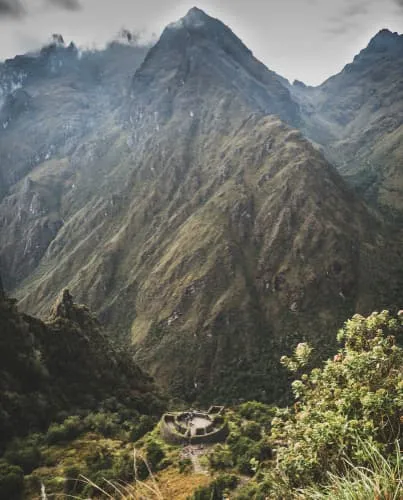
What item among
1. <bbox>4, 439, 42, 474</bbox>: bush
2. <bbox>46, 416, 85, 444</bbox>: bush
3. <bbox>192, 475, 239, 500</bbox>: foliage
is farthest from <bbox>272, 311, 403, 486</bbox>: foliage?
<bbox>46, 416, 85, 444</bbox>: bush

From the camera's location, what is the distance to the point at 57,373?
219 ft

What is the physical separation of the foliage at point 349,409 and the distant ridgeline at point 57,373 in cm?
4552

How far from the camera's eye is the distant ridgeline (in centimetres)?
5500

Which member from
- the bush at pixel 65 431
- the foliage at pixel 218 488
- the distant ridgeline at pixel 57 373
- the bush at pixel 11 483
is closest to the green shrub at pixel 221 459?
the foliage at pixel 218 488

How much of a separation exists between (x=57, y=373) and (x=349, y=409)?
62.3 m

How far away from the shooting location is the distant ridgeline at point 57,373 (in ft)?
180

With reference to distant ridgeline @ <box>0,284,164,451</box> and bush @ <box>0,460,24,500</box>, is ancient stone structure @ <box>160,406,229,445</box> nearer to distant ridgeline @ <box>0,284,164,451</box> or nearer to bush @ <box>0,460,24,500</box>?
distant ridgeline @ <box>0,284,164,451</box>

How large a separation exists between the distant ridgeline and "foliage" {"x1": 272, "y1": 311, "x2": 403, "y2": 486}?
45519 mm

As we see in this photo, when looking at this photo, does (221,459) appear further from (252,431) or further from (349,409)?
(349,409)

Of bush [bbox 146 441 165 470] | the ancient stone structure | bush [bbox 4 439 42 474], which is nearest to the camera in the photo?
bush [bbox 4 439 42 474]

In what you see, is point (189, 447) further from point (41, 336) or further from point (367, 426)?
point (367, 426)

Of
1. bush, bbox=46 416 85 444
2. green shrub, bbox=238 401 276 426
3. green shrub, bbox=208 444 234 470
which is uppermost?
bush, bbox=46 416 85 444

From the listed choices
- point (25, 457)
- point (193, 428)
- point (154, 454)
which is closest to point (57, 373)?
point (25, 457)

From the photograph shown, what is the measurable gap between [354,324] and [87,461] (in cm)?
3950
